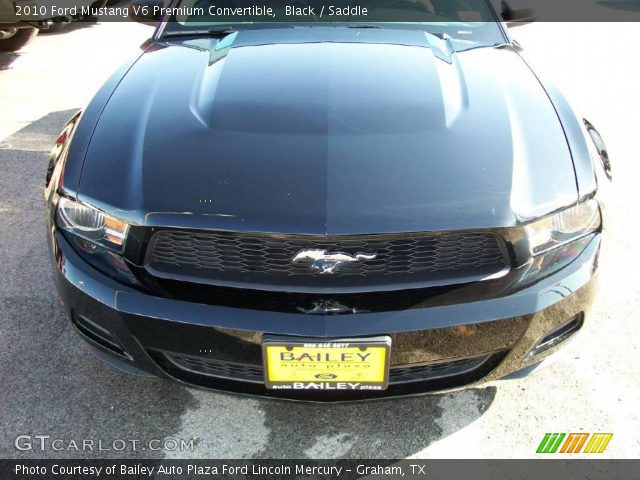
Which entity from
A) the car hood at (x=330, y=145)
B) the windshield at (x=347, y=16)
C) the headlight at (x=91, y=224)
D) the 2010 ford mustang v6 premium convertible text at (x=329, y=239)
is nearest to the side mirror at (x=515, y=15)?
the windshield at (x=347, y=16)

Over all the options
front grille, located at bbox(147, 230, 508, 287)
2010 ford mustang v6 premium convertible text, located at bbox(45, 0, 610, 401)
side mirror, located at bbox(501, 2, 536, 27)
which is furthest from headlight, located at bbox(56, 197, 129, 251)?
side mirror, located at bbox(501, 2, 536, 27)

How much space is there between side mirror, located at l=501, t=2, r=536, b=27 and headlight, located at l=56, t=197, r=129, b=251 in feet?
7.30

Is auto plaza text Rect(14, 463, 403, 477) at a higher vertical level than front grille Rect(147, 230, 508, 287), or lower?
lower

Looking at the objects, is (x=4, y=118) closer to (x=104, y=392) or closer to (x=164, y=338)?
(x=104, y=392)

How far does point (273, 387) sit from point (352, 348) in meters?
0.29

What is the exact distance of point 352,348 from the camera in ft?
5.08

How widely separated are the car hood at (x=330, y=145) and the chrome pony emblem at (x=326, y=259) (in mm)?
93

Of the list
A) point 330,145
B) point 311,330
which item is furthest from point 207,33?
point 311,330

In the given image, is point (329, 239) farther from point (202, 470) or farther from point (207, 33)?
point (207, 33)

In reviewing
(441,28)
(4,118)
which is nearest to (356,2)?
(441,28)

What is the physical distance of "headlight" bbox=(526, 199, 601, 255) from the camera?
1633 mm

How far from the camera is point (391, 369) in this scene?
168 centimetres

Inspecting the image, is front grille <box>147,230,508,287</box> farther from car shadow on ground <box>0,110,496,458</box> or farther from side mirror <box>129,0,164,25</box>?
side mirror <box>129,0,164,25</box>

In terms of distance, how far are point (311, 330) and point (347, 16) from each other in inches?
66.5
